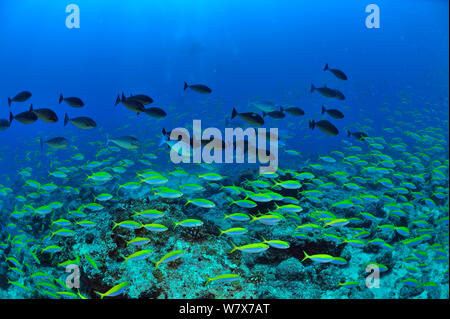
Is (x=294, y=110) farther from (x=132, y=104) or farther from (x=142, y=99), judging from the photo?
(x=132, y=104)

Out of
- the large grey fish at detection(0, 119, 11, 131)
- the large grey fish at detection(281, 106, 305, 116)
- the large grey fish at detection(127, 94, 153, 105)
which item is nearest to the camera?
the large grey fish at detection(127, 94, 153, 105)

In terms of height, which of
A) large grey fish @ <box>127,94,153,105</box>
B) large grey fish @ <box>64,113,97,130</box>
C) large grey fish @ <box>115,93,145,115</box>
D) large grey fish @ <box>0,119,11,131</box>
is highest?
large grey fish @ <box>127,94,153,105</box>

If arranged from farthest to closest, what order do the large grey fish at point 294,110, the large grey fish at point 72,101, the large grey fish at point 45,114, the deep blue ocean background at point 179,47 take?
the deep blue ocean background at point 179,47 < the large grey fish at point 294,110 < the large grey fish at point 72,101 < the large grey fish at point 45,114

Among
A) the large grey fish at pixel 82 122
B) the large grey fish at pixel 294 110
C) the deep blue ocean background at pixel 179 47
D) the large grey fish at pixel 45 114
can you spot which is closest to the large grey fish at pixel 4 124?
the large grey fish at pixel 45 114

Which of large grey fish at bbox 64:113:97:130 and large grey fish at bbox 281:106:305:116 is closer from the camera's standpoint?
large grey fish at bbox 64:113:97:130

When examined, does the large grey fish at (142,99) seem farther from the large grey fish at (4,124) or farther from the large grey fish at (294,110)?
the large grey fish at (294,110)

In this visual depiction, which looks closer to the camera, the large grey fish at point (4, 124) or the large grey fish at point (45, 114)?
the large grey fish at point (45, 114)

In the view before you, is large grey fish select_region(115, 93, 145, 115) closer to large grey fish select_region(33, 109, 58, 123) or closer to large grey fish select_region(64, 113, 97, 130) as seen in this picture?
large grey fish select_region(64, 113, 97, 130)

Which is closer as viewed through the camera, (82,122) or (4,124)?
(82,122)

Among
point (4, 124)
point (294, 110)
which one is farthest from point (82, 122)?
point (294, 110)

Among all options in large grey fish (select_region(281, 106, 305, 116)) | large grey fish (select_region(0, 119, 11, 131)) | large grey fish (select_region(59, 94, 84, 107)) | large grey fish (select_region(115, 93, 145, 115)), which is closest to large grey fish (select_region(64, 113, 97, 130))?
large grey fish (select_region(59, 94, 84, 107))

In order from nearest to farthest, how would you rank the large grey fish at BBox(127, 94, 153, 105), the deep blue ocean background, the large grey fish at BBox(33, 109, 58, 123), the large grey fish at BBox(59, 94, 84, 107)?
the large grey fish at BBox(33, 109, 58, 123)
the large grey fish at BBox(127, 94, 153, 105)
the large grey fish at BBox(59, 94, 84, 107)
the deep blue ocean background

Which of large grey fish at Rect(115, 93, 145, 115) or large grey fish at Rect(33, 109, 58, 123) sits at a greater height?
Result: large grey fish at Rect(115, 93, 145, 115)
